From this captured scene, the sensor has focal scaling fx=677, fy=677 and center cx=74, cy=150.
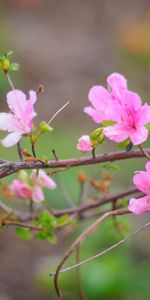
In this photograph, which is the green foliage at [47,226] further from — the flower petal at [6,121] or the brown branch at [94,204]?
the flower petal at [6,121]

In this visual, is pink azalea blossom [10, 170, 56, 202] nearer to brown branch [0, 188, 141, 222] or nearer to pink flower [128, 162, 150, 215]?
brown branch [0, 188, 141, 222]

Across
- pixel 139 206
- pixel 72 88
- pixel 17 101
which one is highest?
pixel 72 88

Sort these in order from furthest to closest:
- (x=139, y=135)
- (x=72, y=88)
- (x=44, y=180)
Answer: (x=72, y=88)
(x=44, y=180)
(x=139, y=135)

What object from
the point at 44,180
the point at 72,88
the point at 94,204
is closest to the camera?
the point at 44,180

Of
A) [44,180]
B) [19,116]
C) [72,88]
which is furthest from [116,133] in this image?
[72,88]

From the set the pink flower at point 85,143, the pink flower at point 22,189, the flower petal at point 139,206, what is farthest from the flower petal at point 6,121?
the pink flower at point 22,189

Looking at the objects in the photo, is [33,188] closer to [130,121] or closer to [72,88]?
[130,121]

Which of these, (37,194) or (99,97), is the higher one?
(99,97)
